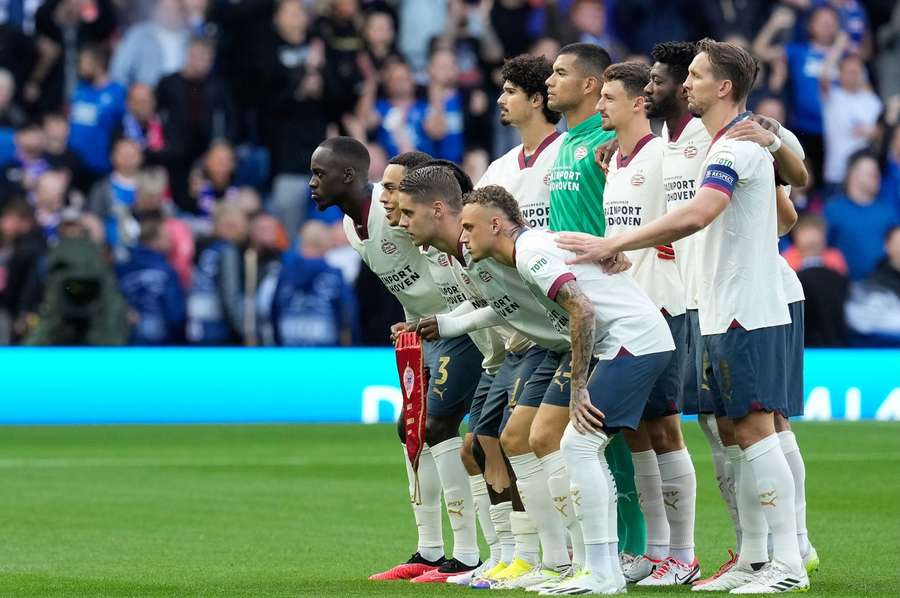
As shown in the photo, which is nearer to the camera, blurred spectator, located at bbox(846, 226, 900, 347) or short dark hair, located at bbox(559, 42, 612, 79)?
short dark hair, located at bbox(559, 42, 612, 79)

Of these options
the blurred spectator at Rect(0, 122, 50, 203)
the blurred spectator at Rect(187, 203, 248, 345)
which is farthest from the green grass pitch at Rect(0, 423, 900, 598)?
the blurred spectator at Rect(0, 122, 50, 203)

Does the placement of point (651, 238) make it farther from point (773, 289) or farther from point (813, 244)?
point (813, 244)

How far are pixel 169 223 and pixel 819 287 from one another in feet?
23.4

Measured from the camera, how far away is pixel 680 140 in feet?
27.2

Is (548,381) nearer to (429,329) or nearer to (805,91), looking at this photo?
(429,329)

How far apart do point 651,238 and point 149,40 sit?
43.6ft

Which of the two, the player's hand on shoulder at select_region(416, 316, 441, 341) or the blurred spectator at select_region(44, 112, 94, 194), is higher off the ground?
the blurred spectator at select_region(44, 112, 94, 194)

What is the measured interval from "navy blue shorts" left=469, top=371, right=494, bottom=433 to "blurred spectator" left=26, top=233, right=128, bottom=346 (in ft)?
31.8

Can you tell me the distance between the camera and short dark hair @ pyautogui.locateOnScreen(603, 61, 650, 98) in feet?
27.1

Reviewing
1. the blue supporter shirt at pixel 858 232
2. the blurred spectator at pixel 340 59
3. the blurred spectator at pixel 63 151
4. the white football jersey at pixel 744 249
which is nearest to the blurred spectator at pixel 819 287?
the blue supporter shirt at pixel 858 232

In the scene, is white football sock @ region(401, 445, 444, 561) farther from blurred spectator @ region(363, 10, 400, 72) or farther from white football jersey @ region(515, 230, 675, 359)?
blurred spectator @ region(363, 10, 400, 72)

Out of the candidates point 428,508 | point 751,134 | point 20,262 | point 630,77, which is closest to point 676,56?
point 630,77

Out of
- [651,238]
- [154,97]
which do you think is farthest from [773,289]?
[154,97]

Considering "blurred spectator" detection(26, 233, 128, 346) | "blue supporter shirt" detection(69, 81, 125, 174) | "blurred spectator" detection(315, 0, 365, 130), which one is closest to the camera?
"blurred spectator" detection(26, 233, 128, 346)
